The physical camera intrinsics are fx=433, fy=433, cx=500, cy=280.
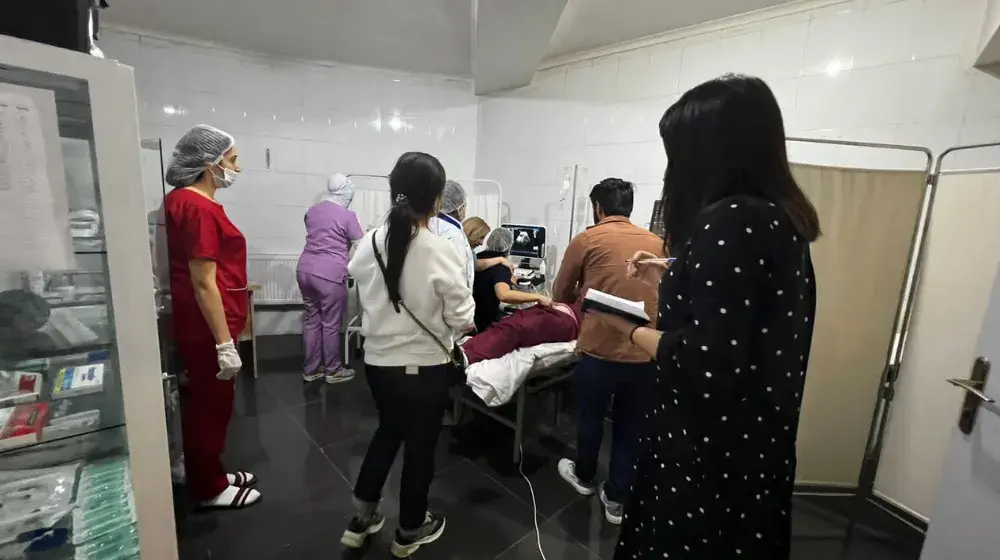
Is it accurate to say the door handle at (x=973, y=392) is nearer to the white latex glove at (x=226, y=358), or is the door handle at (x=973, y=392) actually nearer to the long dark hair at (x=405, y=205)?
the long dark hair at (x=405, y=205)

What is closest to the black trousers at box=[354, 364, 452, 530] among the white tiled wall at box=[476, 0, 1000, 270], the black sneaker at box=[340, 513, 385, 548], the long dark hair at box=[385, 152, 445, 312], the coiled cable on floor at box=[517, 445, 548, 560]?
the black sneaker at box=[340, 513, 385, 548]

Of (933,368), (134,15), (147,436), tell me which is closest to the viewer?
(147,436)

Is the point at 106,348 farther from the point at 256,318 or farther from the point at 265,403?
the point at 256,318

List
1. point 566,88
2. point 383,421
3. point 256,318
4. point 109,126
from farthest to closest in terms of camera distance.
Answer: point 256,318 → point 566,88 → point 383,421 → point 109,126

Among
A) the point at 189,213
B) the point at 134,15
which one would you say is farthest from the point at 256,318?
the point at 189,213

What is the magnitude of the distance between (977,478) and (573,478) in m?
1.43

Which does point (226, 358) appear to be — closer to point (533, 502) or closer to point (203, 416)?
point (203, 416)

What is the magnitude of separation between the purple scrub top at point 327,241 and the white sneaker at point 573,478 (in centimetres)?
201

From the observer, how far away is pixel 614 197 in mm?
1873

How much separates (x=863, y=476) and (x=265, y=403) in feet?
11.1

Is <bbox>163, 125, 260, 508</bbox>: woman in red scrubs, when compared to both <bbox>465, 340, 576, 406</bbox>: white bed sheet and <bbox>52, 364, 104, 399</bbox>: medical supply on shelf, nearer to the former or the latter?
<bbox>52, 364, 104, 399</bbox>: medical supply on shelf

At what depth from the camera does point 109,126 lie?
0.87 meters

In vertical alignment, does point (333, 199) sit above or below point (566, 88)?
below

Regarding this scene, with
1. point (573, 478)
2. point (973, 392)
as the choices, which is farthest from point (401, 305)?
point (973, 392)
